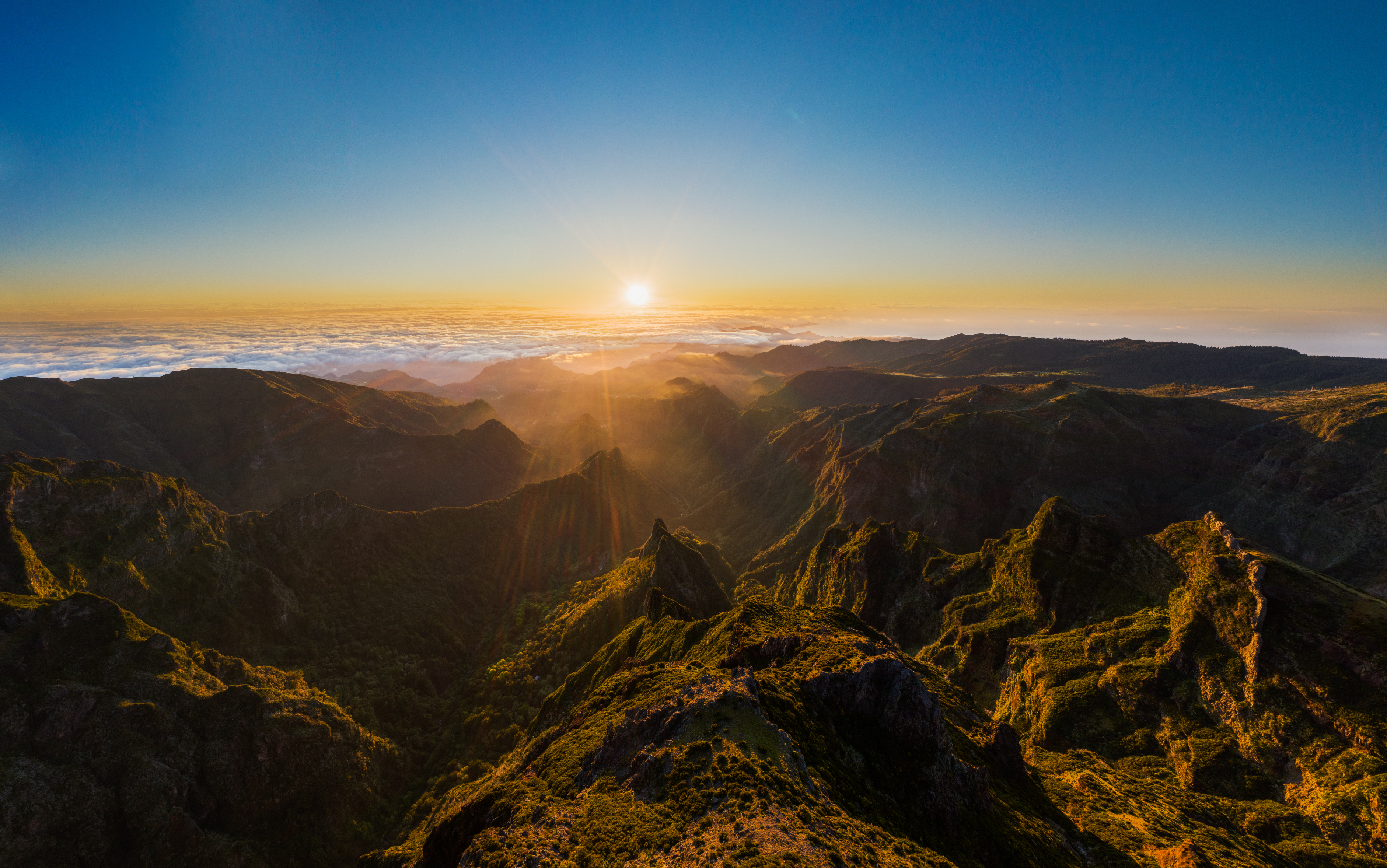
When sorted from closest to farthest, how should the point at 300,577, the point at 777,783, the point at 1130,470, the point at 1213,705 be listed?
the point at 777,783 < the point at 1213,705 < the point at 300,577 < the point at 1130,470

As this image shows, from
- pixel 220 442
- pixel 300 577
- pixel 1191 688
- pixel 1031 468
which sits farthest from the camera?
pixel 220 442

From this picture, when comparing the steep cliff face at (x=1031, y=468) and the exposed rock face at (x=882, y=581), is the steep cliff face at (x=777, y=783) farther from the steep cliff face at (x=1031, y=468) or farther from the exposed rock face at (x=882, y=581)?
the steep cliff face at (x=1031, y=468)

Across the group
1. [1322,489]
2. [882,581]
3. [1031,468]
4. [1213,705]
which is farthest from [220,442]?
[1322,489]

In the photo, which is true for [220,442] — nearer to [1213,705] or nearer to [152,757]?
[152,757]

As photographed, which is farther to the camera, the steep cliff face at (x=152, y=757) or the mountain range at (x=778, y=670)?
the steep cliff face at (x=152, y=757)

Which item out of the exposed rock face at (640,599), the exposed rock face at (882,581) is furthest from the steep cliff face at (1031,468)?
the exposed rock face at (640,599)

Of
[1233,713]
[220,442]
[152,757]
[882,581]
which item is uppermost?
[1233,713]

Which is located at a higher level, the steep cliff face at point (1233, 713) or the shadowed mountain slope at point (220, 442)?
the steep cliff face at point (1233, 713)

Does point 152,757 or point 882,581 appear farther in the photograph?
point 882,581
